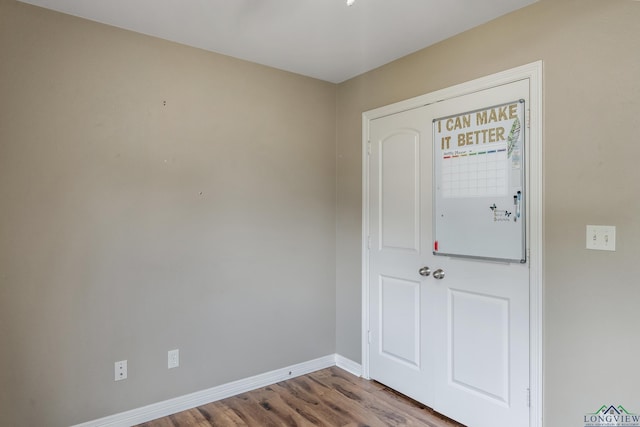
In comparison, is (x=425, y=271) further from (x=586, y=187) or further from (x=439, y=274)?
(x=586, y=187)

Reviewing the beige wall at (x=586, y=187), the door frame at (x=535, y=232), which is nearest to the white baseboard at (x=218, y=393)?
the door frame at (x=535, y=232)

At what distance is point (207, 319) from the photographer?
8.66 feet

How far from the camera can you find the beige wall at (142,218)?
2057 millimetres

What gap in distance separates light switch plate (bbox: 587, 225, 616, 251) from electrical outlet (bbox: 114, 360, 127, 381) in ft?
8.92

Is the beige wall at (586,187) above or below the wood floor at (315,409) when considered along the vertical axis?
above

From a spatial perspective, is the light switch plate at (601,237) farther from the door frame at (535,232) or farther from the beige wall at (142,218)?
the beige wall at (142,218)

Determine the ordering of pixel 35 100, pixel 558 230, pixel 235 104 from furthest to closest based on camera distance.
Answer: pixel 235 104, pixel 35 100, pixel 558 230

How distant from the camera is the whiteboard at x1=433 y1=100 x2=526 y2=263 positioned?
6.81 feet

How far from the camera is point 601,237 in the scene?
1.77 metres

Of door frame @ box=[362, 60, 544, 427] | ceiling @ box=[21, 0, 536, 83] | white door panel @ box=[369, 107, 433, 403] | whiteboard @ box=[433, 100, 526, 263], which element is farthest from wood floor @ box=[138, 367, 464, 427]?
ceiling @ box=[21, 0, 536, 83]

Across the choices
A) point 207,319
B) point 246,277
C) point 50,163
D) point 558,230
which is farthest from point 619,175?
point 50,163

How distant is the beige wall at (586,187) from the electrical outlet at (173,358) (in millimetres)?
2243

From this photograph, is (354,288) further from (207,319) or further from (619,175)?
(619,175)

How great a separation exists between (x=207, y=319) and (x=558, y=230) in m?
2.27
